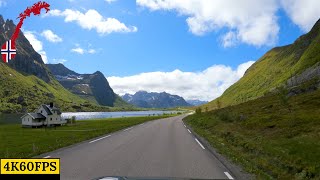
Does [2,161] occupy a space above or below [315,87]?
below

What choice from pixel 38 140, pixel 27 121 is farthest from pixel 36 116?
pixel 38 140

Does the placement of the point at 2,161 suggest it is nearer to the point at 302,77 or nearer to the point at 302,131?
the point at 302,131

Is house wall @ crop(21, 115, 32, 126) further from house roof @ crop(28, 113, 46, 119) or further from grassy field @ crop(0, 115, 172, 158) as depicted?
grassy field @ crop(0, 115, 172, 158)

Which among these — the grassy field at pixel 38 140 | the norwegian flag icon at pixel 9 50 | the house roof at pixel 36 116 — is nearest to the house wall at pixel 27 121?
the house roof at pixel 36 116

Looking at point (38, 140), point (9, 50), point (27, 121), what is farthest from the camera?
point (27, 121)

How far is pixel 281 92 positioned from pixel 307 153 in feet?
69.1

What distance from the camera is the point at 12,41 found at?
8672 millimetres

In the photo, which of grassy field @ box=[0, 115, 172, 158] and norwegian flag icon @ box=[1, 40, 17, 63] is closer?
norwegian flag icon @ box=[1, 40, 17, 63]

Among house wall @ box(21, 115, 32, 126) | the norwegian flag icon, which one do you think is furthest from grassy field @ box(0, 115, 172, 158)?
house wall @ box(21, 115, 32, 126)

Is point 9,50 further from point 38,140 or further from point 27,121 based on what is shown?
point 27,121

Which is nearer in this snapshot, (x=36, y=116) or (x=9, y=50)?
(x=9, y=50)

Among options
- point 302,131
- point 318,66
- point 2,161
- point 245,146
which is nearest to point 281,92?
point 302,131

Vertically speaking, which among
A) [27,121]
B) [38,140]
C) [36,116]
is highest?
[36,116]

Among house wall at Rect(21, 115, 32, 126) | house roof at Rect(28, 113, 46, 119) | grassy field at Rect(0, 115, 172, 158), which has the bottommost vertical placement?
grassy field at Rect(0, 115, 172, 158)
